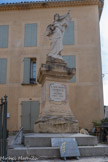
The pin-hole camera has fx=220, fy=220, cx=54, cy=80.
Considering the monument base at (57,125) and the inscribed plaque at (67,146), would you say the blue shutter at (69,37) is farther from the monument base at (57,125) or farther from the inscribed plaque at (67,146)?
the inscribed plaque at (67,146)

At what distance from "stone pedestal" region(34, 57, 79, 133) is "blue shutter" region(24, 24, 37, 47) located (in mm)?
8862

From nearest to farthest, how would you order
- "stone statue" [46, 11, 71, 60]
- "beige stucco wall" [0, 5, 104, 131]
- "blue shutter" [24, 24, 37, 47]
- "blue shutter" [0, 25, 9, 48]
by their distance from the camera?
"stone statue" [46, 11, 71, 60] → "beige stucco wall" [0, 5, 104, 131] → "blue shutter" [24, 24, 37, 47] → "blue shutter" [0, 25, 9, 48]

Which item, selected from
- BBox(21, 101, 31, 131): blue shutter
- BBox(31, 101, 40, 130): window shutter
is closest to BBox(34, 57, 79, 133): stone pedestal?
BBox(31, 101, 40, 130): window shutter

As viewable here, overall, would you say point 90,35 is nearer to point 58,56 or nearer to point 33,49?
point 33,49

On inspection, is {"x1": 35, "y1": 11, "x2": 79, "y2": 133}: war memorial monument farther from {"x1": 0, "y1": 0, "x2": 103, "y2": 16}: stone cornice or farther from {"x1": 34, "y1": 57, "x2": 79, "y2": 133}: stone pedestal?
{"x1": 0, "y1": 0, "x2": 103, "y2": 16}: stone cornice

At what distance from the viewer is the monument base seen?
281 inches

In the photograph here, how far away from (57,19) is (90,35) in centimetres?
841

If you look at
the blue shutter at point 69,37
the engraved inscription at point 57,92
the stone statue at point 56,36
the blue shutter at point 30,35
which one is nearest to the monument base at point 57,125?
the engraved inscription at point 57,92

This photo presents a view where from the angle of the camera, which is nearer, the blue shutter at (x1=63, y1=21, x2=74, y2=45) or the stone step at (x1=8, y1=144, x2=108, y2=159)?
the stone step at (x1=8, y1=144, x2=108, y2=159)

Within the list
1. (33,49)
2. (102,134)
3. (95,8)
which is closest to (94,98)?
(102,134)

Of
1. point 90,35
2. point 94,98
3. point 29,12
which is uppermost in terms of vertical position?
point 29,12

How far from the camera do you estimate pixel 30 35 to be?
1691cm

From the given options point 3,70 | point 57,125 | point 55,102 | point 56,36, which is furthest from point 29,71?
point 57,125

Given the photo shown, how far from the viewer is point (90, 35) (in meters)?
16.6
